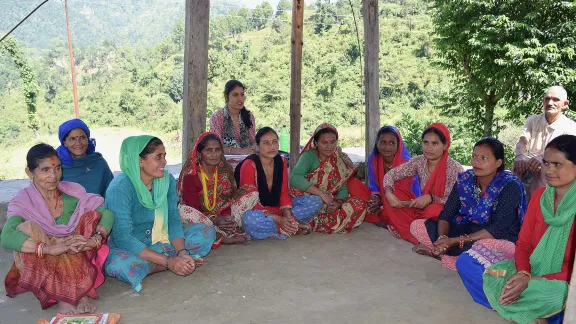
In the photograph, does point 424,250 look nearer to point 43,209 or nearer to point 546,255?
point 546,255

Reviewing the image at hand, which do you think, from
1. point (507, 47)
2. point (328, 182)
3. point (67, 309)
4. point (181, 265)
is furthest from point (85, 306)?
point (507, 47)

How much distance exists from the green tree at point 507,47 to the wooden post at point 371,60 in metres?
6.96

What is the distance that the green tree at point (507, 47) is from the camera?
10781 mm

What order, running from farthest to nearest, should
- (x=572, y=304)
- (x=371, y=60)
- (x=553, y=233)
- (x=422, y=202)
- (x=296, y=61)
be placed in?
(x=296, y=61) < (x=371, y=60) < (x=422, y=202) < (x=553, y=233) < (x=572, y=304)

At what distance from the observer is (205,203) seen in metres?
4.17

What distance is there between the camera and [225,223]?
13.6 ft

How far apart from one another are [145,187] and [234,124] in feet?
6.42

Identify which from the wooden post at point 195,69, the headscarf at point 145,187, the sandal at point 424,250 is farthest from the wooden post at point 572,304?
the wooden post at point 195,69

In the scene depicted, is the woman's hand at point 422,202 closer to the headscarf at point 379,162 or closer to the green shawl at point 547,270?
the headscarf at point 379,162

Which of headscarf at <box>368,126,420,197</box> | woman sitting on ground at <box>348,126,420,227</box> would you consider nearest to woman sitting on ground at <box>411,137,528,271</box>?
woman sitting on ground at <box>348,126,420,227</box>

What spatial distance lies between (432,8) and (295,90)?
931 centimetres

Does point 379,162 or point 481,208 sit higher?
point 379,162

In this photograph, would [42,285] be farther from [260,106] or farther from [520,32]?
[260,106]

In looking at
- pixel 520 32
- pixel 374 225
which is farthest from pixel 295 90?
pixel 520 32
